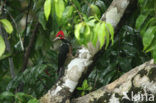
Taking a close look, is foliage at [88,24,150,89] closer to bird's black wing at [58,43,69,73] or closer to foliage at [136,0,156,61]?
bird's black wing at [58,43,69,73]

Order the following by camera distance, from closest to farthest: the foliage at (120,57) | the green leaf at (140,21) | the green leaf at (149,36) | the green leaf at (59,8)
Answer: the green leaf at (59,8)
the green leaf at (149,36)
the green leaf at (140,21)
the foliage at (120,57)

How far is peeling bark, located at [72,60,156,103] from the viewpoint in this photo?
1523 mm

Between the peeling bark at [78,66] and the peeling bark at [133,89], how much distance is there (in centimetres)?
20

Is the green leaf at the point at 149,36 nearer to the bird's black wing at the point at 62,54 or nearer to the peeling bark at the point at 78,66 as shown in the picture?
the peeling bark at the point at 78,66

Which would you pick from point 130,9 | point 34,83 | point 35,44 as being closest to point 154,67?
point 130,9

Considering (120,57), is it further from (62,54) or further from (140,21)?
(140,21)

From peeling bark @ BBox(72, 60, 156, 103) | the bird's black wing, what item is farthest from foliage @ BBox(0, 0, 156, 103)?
peeling bark @ BBox(72, 60, 156, 103)

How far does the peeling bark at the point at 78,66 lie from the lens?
5.65 feet

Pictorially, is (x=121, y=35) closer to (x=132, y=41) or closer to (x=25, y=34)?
(x=132, y=41)

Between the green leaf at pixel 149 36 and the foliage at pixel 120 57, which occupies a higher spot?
the foliage at pixel 120 57

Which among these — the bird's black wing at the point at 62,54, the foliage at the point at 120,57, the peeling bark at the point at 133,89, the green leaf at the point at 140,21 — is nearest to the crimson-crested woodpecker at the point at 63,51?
the bird's black wing at the point at 62,54

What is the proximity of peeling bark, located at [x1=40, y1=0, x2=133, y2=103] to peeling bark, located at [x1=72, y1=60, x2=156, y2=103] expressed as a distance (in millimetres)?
197

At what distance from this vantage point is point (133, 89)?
5.19ft

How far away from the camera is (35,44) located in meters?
2.72
